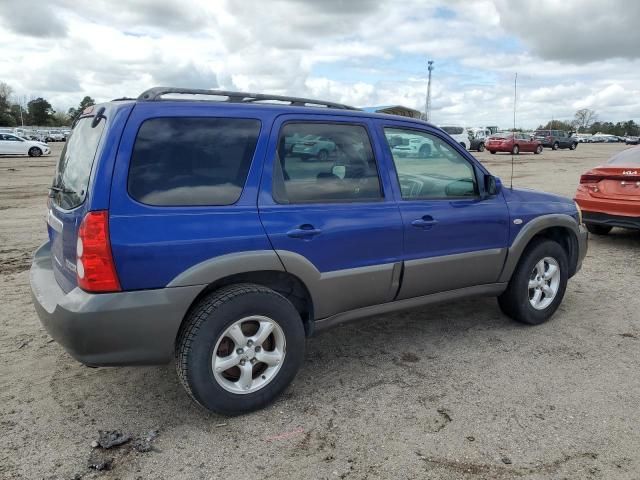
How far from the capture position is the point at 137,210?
2.82 metres

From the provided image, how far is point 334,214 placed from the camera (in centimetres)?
342

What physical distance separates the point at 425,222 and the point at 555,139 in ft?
159

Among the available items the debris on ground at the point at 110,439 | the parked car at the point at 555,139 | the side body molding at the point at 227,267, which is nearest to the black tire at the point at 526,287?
the side body molding at the point at 227,267

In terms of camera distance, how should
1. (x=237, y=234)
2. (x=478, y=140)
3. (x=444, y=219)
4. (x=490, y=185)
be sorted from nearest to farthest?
(x=237, y=234), (x=444, y=219), (x=490, y=185), (x=478, y=140)

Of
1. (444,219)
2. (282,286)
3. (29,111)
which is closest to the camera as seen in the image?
Answer: (282,286)

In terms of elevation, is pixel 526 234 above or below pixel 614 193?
below

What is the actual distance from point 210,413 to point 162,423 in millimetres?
283

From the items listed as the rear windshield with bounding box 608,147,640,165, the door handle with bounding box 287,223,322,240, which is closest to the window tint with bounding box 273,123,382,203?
the door handle with bounding box 287,223,322,240

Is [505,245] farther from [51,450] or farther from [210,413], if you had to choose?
[51,450]

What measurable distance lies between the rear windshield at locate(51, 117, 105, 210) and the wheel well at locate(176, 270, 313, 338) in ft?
2.80

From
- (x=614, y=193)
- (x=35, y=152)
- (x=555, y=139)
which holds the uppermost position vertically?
(x=555, y=139)

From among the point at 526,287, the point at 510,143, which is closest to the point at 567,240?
the point at 526,287

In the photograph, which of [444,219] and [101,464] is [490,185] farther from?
[101,464]

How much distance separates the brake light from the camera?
8.98 feet
